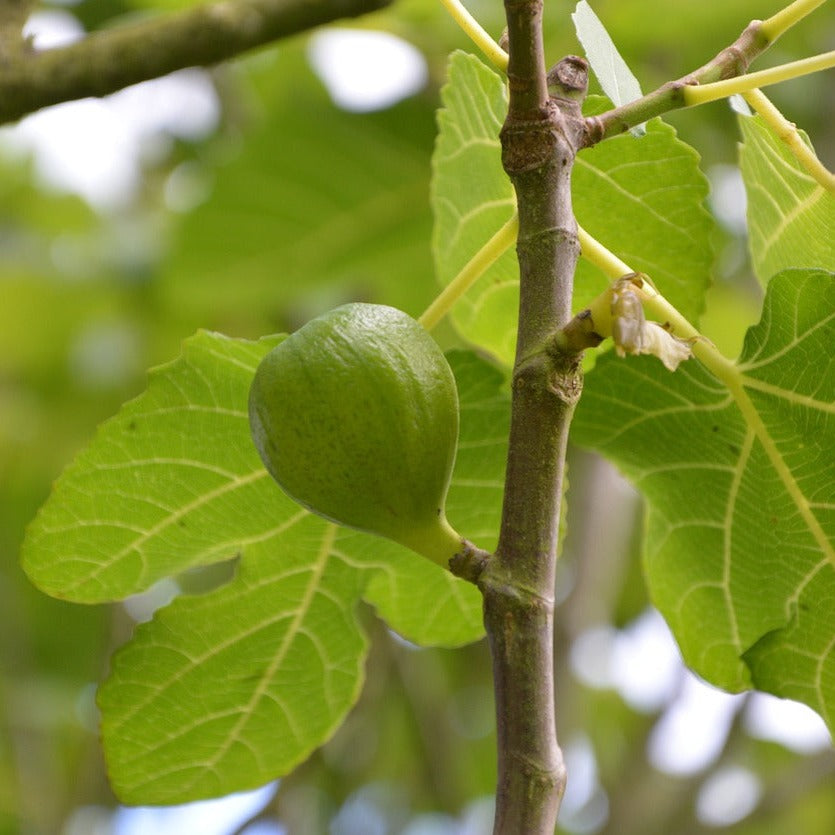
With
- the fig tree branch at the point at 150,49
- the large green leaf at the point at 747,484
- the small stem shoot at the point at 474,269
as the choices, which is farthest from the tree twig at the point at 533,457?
the fig tree branch at the point at 150,49

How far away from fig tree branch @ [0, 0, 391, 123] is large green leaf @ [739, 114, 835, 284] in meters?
0.36

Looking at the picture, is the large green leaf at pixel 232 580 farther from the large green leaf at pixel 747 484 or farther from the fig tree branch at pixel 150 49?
the fig tree branch at pixel 150 49

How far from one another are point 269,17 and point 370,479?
548 mm

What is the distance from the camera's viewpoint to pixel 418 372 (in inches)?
29.0

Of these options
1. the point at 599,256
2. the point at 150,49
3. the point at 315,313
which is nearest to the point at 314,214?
the point at 315,313

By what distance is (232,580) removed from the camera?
1.10 metres

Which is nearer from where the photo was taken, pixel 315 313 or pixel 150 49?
pixel 150 49

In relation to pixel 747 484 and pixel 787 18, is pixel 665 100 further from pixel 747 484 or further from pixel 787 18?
pixel 747 484

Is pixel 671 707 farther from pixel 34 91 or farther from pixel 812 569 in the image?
pixel 34 91

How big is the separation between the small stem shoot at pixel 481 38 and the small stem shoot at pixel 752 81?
142 millimetres

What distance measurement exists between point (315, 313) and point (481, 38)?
5.41 feet

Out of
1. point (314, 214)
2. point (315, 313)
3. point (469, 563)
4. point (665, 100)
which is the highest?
point (665, 100)

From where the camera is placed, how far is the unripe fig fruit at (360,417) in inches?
28.5

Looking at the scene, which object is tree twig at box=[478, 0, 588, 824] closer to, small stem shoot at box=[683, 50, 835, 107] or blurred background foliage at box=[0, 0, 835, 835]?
small stem shoot at box=[683, 50, 835, 107]
